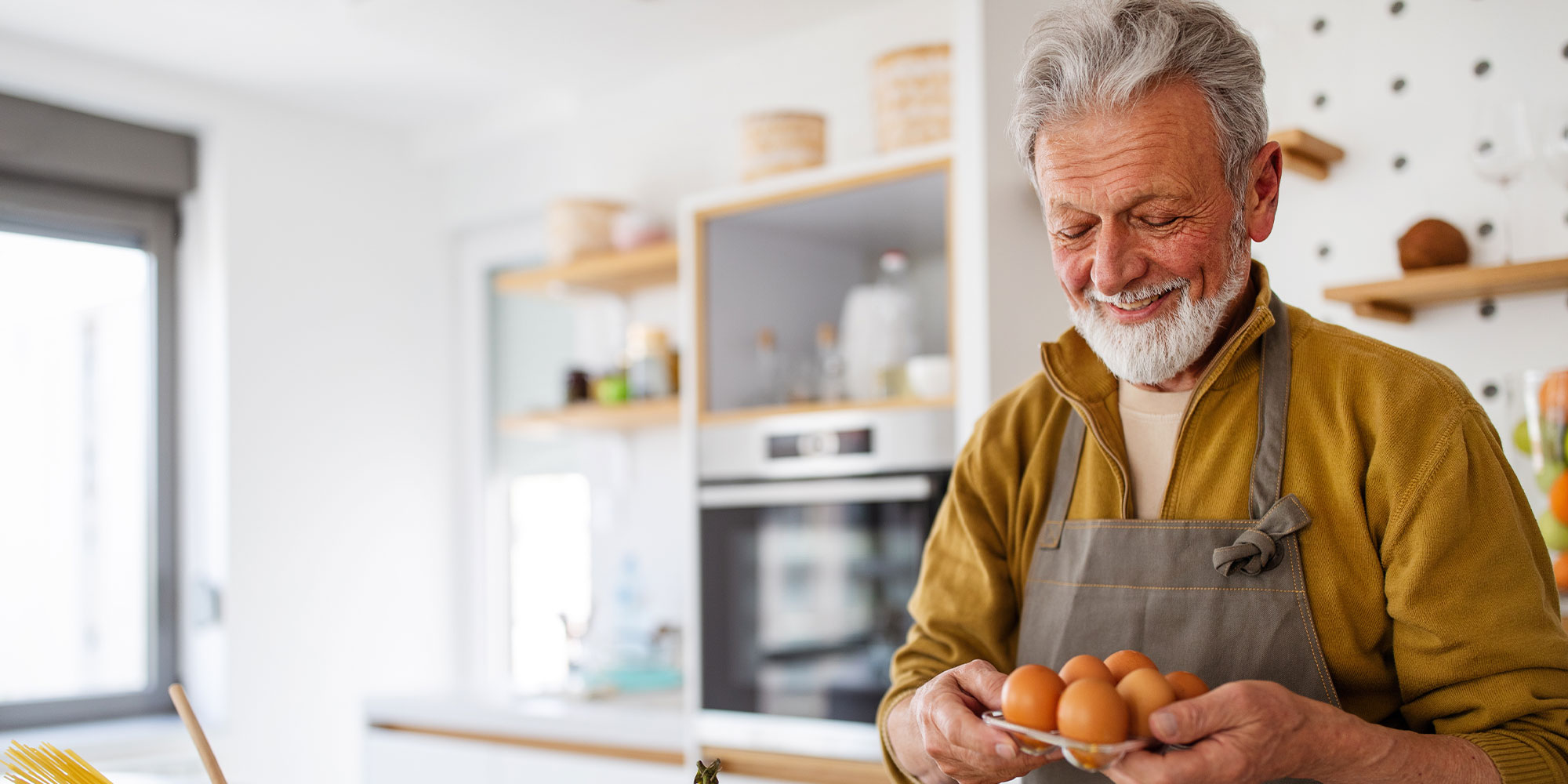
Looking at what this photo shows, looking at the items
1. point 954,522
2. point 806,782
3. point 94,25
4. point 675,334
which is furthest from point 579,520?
point 954,522

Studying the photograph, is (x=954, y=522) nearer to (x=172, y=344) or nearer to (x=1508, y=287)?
(x=1508, y=287)

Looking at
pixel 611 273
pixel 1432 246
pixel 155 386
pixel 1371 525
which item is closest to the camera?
pixel 1371 525

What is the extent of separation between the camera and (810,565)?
253cm

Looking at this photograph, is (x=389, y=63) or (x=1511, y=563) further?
(x=389, y=63)

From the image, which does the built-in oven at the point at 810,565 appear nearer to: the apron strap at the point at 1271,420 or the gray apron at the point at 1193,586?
the gray apron at the point at 1193,586

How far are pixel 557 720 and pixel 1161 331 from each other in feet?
6.74

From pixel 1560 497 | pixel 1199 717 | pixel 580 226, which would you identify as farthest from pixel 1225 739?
pixel 580 226

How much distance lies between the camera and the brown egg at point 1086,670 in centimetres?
Answer: 98

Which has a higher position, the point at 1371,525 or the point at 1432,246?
the point at 1432,246

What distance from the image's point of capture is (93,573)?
357 centimetres

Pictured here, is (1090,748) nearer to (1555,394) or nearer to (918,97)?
(1555,394)

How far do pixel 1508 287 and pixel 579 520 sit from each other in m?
2.65

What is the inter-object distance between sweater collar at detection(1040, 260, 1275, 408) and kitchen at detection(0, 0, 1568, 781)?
79cm

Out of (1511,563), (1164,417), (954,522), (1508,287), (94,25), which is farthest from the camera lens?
(94,25)
